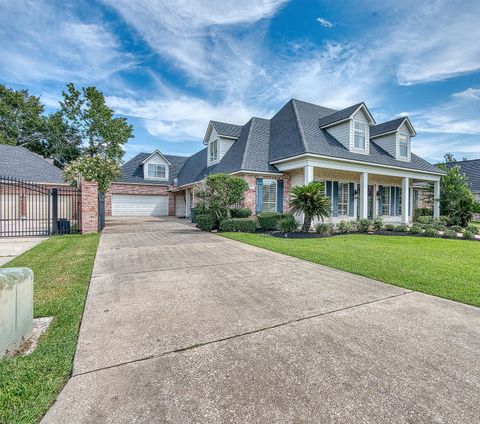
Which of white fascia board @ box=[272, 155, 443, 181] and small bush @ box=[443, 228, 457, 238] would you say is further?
white fascia board @ box=[272, 155, 443, 181]

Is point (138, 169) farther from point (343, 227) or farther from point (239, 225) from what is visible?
point (343, 227)

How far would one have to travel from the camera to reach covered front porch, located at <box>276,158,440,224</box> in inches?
592

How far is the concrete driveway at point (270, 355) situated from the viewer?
1.99 metres

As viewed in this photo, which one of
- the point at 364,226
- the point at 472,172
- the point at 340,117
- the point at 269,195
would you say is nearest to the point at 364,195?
the point at 364,226

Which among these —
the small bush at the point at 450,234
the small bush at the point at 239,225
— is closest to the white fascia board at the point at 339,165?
the small bush at the point at 239,225

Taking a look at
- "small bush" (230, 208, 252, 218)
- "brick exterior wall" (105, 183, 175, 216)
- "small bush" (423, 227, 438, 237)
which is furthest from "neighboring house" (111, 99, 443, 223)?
"brick exterior wall" (105, 183, 175, 216)

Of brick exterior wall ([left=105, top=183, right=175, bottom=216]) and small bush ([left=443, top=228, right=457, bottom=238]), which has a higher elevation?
brick exterior wall ([left=105, top=183, right=175, bottom=216])

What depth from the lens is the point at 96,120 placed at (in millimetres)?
28438

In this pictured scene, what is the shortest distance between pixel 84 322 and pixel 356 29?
14072 mm

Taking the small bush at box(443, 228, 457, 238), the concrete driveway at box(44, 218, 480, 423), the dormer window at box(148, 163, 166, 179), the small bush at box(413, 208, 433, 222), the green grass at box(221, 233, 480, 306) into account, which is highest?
the dormer window at box(148, 163, 166, 179)

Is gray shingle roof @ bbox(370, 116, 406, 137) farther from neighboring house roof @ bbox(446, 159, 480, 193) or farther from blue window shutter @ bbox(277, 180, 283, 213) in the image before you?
neighboring house roof @ bbox(446, 159, 480, 193)

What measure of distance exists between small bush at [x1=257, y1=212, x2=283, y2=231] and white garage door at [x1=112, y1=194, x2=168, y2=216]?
657 inches

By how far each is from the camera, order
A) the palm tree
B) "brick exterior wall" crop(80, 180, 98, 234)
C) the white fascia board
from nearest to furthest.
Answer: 1. "brick exterior wall" crop(80, 180, 98, 234)
2. the palm tree
3. the white fascia board

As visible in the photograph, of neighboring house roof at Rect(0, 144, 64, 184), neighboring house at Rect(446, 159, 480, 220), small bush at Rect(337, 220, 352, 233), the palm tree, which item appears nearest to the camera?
the palm tree
